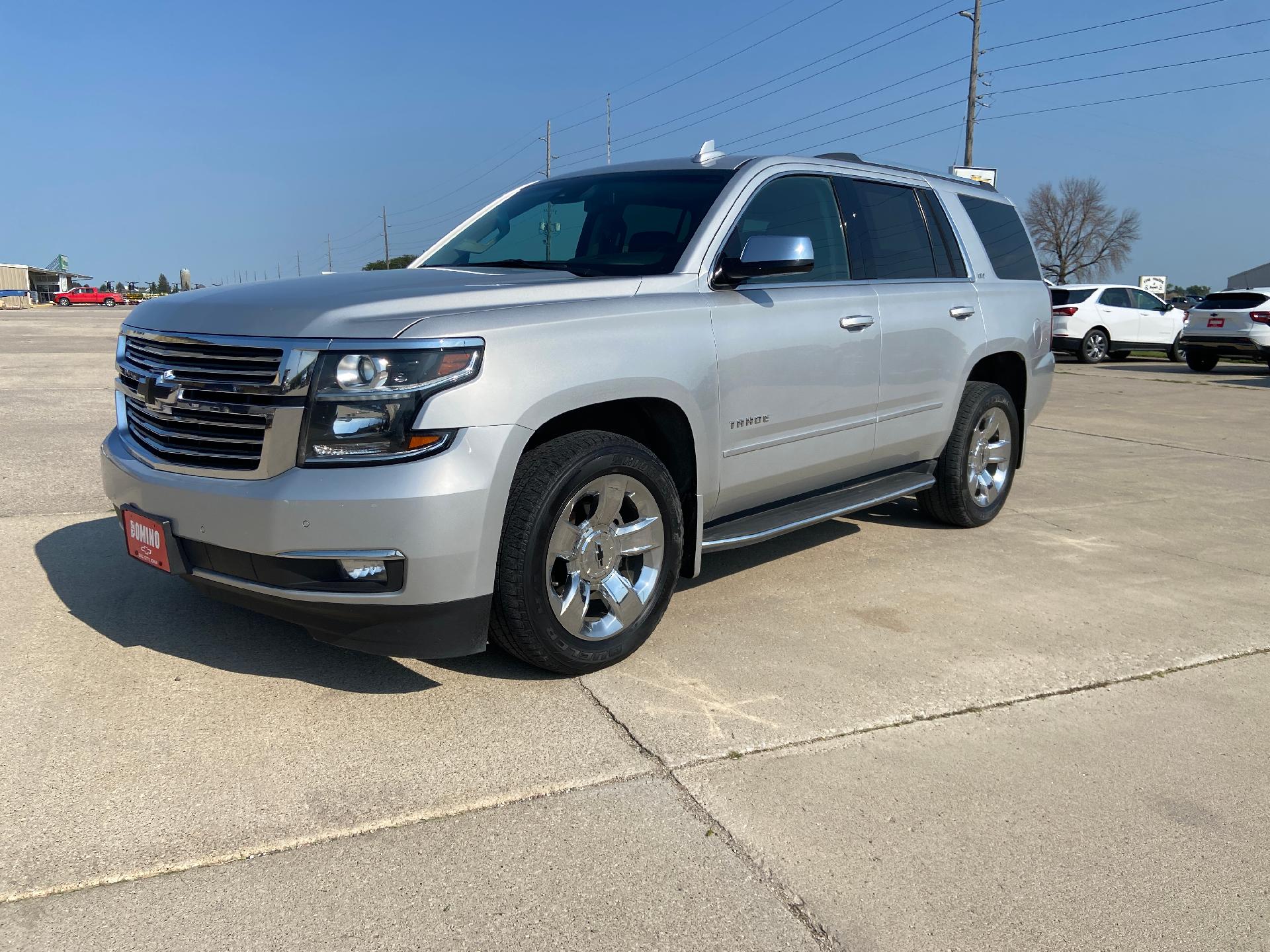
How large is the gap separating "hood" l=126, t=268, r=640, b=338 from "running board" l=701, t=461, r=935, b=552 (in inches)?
41.5

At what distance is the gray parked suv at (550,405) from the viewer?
299 centimetres

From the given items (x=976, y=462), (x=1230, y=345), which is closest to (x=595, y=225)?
(x=976, y=462)

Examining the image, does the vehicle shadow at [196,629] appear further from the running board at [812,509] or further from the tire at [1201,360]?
the tire at [1201,360]

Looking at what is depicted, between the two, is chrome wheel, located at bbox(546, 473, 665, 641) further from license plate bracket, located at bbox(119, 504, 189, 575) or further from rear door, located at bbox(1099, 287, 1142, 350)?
rear door, located at bbox(1099, 287, 1142, 350)

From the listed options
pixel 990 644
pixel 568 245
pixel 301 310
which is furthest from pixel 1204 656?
pixel 301 310

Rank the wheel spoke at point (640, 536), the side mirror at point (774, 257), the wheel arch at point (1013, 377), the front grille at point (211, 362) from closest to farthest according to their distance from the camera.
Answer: the front grille at point (211, 362) < the wheel spoke at point (640, 536) < the side mirror at point (774, 257) < the wheel arch at point (1013, 377)

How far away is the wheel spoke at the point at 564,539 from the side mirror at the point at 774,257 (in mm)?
1199

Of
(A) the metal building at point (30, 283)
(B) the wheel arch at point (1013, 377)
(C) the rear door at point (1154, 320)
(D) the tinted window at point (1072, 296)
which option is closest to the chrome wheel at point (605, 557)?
(B) the wheel arch at point (1013, 377)

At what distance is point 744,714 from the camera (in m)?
3.37

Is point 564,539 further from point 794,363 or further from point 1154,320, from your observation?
point 1154,320

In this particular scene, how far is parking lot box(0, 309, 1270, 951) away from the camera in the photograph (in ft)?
7.64

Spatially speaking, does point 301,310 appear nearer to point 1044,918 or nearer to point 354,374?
point 354,374

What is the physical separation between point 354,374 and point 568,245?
1795 mm

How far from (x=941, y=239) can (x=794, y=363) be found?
1.75m
